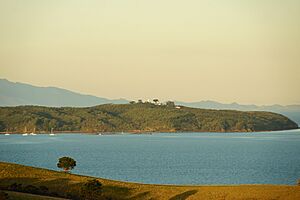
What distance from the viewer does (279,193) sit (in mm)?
59906

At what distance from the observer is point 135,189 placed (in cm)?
6400

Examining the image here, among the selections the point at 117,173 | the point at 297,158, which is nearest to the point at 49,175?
the point at 117,173

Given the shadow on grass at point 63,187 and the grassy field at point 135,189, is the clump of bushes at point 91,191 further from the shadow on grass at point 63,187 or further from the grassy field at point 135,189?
the grassy field at point 135,189

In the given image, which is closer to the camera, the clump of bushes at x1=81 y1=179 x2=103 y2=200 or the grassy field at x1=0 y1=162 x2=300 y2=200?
the clump of bushes at x1=81 y1=179 x2=103 y2=200

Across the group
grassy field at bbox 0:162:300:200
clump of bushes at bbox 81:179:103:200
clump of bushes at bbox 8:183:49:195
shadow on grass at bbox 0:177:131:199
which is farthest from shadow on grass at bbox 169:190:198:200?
clump of bushes at bbox 8:183:49:195

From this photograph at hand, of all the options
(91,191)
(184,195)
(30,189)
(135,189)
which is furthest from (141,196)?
(30,189)

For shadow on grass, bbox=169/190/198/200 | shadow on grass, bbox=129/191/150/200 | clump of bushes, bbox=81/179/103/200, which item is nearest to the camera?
clump of bushes, bbox=81/179/103/200

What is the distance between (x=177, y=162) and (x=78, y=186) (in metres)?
69.8

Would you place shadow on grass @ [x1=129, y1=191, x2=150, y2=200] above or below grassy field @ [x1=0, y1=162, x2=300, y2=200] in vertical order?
below

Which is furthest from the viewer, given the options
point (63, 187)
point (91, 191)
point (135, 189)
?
point (135, 189)

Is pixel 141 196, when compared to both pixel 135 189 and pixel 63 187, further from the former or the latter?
pixel 63 187

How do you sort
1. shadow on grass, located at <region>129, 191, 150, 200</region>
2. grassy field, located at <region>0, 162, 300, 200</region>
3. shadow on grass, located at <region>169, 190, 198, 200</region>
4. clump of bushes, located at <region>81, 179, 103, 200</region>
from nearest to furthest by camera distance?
1. clump of bushes, located at <region>81, 179, 103, 200</region>
2. shadow on grass, located at <region>169, 190, 198, 200</region>
3. grassy field, located at <region>0, 162, 300, 200</region>
4. shadow on grass, located at <region>129, 191, 150, 200</region>

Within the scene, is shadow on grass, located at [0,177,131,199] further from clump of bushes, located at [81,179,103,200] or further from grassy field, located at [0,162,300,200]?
clump of bushes, located at [81,179,103,200]

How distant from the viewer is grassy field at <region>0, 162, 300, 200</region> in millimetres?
59594
